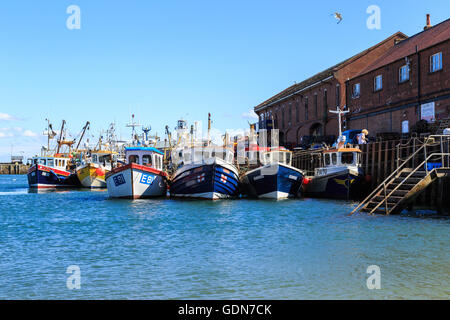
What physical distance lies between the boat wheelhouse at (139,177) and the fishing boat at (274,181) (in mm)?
6416

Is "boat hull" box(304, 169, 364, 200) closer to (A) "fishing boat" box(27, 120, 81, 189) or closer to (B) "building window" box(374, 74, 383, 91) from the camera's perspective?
(B) "building window" box(374, 74, 383, 91)

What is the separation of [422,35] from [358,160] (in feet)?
53.7

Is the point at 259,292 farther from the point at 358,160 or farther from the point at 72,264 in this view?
the point at 358,160

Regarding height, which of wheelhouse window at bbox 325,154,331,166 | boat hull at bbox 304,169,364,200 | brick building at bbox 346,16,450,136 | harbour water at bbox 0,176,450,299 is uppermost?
brick building at bbox 346,16,450,136

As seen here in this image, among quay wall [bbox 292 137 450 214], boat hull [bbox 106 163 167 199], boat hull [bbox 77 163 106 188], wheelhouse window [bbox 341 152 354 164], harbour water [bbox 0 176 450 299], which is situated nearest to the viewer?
harbour water [bbox 0 176 450 299]

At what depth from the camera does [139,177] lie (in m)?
31.5

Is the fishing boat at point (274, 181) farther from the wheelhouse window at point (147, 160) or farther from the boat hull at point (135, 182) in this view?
the wheelhouse window at point (147, 160)

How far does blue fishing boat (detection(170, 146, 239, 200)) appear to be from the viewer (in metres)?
28.5

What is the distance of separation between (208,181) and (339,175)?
28.0 ft

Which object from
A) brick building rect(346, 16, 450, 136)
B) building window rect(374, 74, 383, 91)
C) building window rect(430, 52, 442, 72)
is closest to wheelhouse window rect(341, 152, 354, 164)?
brick building rect(346, 16, 450, 136)

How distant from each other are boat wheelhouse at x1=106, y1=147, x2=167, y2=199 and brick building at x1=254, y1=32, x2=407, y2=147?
750 inches

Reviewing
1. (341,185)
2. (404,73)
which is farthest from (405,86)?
(341,185)

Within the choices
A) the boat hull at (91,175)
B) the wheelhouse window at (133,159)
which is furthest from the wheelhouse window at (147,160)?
the boat hull at (91,175)

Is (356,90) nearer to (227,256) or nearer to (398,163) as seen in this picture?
(398,163)
